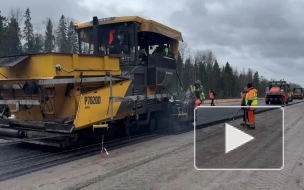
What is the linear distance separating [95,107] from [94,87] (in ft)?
2.29

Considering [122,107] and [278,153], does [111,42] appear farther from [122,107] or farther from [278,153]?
[278,153]

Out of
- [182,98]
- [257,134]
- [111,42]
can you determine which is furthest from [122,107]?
[257,134]

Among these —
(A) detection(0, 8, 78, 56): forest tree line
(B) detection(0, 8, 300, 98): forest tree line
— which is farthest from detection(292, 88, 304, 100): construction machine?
(A) detection(0, 8, 78, 56): forest tree line

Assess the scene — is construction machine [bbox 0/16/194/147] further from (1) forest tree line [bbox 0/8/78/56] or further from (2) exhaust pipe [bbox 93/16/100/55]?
(1) forest tree line [bbox 0/8/78/56]

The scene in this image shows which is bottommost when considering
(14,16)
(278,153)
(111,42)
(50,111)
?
(278,153)

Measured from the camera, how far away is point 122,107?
732 centimetres

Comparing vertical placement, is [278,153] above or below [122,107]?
below

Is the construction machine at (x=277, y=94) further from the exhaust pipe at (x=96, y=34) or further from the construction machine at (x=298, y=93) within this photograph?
the exhaust pipe at (x=96, y=34)

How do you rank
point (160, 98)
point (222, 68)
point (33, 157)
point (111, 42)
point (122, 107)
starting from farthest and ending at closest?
point (222, 68)
point (160, 98)
point (111, 42)
point (122, 107)
point (33, 157)

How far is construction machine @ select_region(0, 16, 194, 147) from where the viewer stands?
6.30 meters

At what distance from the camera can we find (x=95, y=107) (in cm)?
659

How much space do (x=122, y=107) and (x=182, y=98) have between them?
343 centimetres
